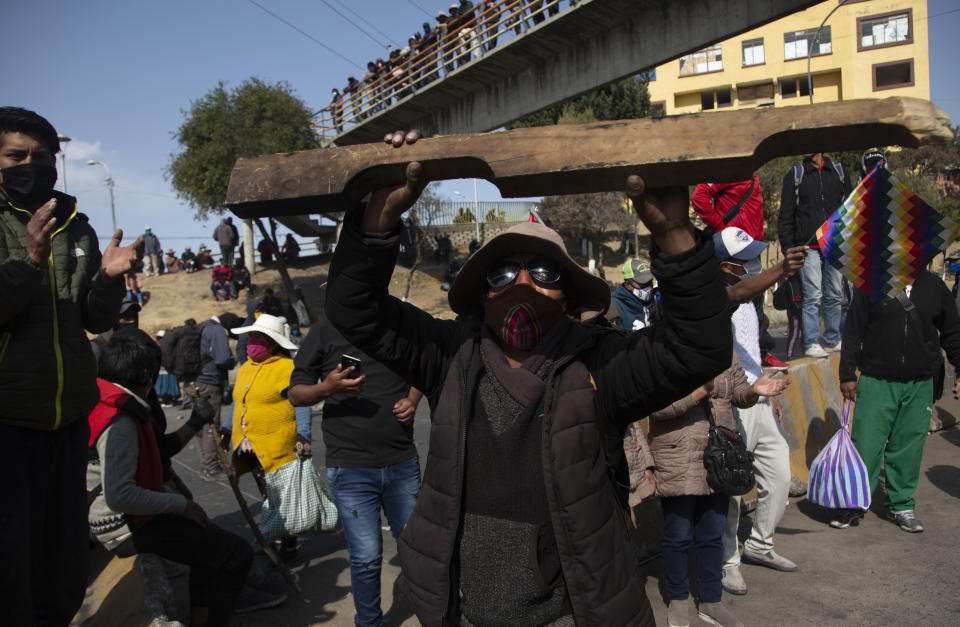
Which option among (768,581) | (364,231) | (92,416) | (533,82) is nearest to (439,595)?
(364,231)

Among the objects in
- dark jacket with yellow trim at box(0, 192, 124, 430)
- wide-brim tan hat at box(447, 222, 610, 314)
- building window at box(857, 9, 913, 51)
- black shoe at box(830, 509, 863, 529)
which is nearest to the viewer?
wide-brim tan hat at box(447, 222, 610, 314)

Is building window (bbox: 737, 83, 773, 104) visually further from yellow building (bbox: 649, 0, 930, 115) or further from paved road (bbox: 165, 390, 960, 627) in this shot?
paved road (bbox: 165, 390, 960, 627)

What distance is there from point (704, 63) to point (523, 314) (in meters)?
52.6

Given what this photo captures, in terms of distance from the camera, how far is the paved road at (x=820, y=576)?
4.12 m

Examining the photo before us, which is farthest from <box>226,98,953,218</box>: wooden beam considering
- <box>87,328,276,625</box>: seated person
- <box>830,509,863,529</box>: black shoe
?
<box>830,509,863,529</box>: black shoe

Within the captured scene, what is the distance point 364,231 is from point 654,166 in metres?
0.88

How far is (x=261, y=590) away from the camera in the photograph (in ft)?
14.3

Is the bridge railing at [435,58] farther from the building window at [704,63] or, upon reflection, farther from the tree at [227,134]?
the building window at [704,63]

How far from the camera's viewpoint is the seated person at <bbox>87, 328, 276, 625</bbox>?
3.28m

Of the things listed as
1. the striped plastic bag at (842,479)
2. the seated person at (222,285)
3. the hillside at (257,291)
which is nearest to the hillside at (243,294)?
the hillside at (257,291)

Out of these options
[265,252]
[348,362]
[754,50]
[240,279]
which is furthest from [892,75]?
[348,362]

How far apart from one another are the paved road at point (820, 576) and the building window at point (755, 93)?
155 ft

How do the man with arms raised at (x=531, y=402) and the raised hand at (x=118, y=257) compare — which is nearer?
the man with arms raised at (x=531, y=402)

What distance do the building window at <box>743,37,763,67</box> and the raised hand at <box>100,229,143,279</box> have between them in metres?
52.1
